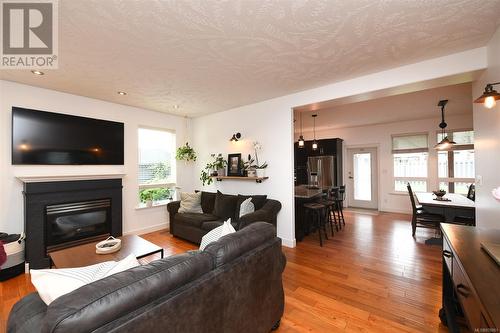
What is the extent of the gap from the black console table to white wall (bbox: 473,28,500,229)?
654 millimetres

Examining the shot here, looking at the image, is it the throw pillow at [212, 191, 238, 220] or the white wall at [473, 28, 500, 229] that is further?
the throw pillow at [212, 191, 238, 220]

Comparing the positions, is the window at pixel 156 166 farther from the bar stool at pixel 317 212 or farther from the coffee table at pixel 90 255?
the bar stool at pixel 317 212

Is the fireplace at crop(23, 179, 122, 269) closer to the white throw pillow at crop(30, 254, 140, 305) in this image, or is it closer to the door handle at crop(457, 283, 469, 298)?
the white throw pillow at crop(30, 254, 140, 305)

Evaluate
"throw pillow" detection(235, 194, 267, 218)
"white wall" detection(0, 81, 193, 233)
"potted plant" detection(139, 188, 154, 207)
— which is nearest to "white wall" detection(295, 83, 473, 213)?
"throw pillow" detection(235, 194, 267, 218)

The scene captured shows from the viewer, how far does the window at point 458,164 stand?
17.6ft

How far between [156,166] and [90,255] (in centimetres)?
272

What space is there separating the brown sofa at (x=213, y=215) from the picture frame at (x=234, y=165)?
61 centimetres

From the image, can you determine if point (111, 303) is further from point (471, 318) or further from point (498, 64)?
point (498, 64)

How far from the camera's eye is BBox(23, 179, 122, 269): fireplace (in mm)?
3020

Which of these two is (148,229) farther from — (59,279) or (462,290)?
(462,290)

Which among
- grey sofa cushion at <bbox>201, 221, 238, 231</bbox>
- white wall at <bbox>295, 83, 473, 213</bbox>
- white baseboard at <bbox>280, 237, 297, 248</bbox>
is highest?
white wall at <bbox>295, 83, 473, 213</bbox>

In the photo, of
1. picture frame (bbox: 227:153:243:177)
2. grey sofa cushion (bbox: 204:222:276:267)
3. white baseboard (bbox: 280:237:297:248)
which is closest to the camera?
grey sofa cushion (bbox: 204:222:276:267)

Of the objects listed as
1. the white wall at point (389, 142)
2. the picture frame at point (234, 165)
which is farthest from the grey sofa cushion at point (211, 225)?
the white wall at point (389, 142)

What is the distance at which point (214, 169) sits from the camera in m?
Answer: 4.96
